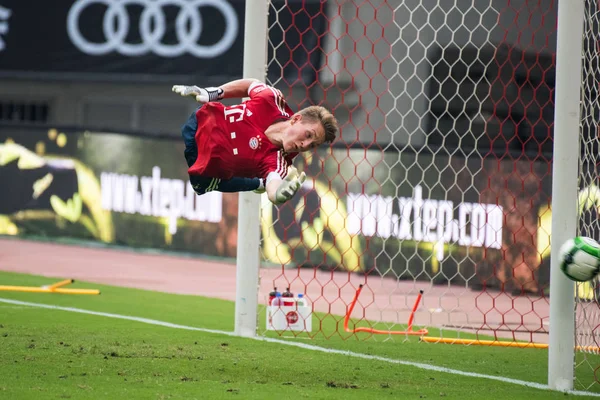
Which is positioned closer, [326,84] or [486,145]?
[486,145]

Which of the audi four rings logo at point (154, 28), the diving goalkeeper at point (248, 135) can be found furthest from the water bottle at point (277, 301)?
the audi four rings logo at point (154, 28)

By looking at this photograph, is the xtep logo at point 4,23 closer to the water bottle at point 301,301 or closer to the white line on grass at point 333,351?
the white line on grass at point 333,351

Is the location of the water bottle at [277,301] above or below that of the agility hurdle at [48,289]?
above

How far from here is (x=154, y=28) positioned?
19609 mm

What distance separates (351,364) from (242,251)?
1.46 meters

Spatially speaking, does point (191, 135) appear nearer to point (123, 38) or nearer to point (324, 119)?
point (324, 119)

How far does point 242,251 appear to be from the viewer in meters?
8.16

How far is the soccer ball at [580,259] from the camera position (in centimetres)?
616

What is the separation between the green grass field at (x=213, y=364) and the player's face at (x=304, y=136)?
146 cm

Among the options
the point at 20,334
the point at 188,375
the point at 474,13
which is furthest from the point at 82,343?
the point at 474,13

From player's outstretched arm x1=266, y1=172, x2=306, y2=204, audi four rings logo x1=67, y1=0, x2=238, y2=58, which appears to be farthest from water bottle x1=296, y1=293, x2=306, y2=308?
audi four rings logo x1=67, y1=0, x2=238, y2=58

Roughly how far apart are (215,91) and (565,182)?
2344 mm

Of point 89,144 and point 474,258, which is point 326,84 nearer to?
point 89,144

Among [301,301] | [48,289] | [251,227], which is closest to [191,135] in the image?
[251,227]
